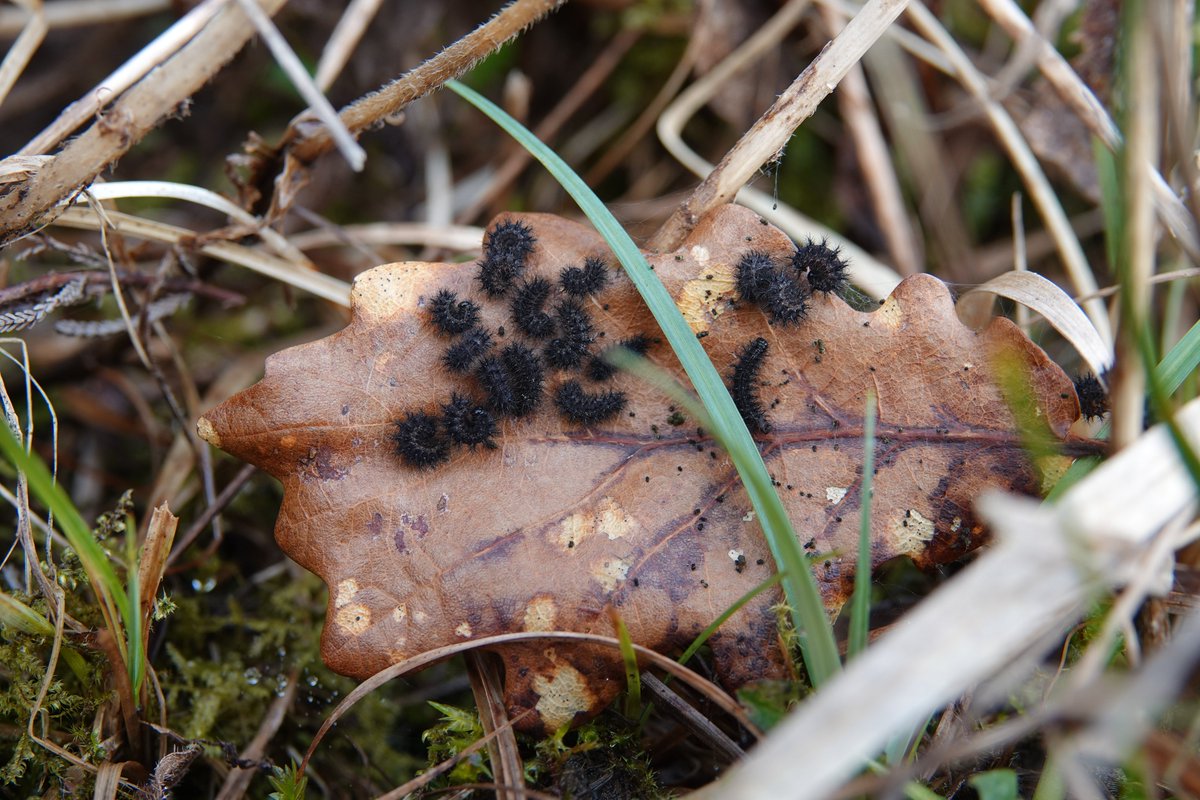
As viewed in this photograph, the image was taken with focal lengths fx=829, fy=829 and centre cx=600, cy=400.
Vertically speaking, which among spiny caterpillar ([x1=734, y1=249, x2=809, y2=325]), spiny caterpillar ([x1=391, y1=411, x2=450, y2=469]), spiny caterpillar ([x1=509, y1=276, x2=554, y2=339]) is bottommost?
spiny caterpillar ([x1=391, y1=411, x2=450, y2=469])

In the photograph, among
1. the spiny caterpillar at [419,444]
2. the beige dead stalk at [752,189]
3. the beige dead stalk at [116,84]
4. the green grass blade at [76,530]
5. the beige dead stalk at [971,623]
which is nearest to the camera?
the beige dead stalk at [971,623]

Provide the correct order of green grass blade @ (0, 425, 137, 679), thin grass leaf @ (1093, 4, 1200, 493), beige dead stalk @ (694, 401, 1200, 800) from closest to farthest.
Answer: beige dead stalk @ (694, 401, 1200, 800), thin grass leaf @ (1093, 4, 1200, 493), green grass blade @ (0, 425, 137, 679)

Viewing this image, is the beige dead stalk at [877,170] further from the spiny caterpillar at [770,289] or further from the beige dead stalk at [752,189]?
the spiny caterpillar at [770,289]

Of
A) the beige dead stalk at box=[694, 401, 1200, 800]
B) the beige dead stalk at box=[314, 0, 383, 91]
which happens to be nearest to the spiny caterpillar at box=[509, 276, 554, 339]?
the beige dead stalk at box=[694, 401, 1200, 800]

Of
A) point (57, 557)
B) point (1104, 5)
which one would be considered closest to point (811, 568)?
point (57, 557)

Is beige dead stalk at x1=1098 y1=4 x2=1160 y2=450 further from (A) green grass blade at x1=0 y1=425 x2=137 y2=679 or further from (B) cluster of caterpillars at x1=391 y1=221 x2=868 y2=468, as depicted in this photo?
(A) green grass blade at x1=0 y1=425 x2=137 y2=679

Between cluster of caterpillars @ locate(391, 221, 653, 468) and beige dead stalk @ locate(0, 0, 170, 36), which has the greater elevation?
beige dead stalk @ locate(0, 0, 170, 36)

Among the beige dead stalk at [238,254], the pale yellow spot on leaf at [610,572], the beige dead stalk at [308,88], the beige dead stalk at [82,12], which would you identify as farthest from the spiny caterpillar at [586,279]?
the beige dead stalk at [82,12]

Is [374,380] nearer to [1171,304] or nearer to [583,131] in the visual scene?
[583,131]
